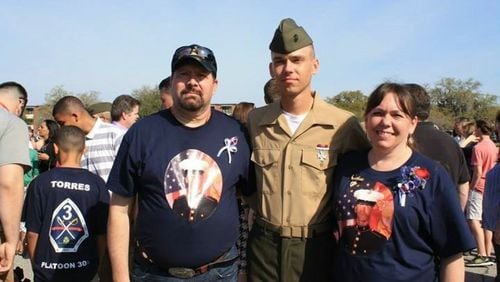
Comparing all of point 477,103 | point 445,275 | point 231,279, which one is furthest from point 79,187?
point 477,103

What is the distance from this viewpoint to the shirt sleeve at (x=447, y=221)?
2350 millimetres

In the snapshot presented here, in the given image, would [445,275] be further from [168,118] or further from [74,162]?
[74,162]

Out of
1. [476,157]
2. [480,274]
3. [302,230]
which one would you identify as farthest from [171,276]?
[476,157]

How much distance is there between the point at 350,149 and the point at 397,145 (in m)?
0.41

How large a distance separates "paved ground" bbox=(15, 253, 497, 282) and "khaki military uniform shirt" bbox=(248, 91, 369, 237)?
4.05 m

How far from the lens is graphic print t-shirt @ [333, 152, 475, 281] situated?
7.79 feet

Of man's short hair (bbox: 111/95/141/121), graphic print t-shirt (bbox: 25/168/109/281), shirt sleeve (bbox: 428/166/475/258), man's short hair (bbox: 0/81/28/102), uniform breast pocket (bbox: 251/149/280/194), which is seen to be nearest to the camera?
shirt sleeve (bbox: 428/166/475/258)

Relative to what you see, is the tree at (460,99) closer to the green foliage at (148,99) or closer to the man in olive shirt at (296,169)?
the green foliage at (148,99)

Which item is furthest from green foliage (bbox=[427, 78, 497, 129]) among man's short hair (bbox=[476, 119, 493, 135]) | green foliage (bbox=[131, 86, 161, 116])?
→ man's short hair (bbox=[476, 119, 493, 135])

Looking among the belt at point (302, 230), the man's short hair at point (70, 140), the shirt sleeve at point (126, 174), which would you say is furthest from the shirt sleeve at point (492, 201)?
the man's short hair at point (70, 140)

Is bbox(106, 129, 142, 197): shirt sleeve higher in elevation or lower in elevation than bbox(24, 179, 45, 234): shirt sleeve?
higher

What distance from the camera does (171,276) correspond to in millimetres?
2617

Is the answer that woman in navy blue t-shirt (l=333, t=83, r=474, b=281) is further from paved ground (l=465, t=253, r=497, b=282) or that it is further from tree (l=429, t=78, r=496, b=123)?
tree (l=429, t=78, r=496, b=123)

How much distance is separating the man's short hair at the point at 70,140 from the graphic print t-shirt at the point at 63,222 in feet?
0.65
